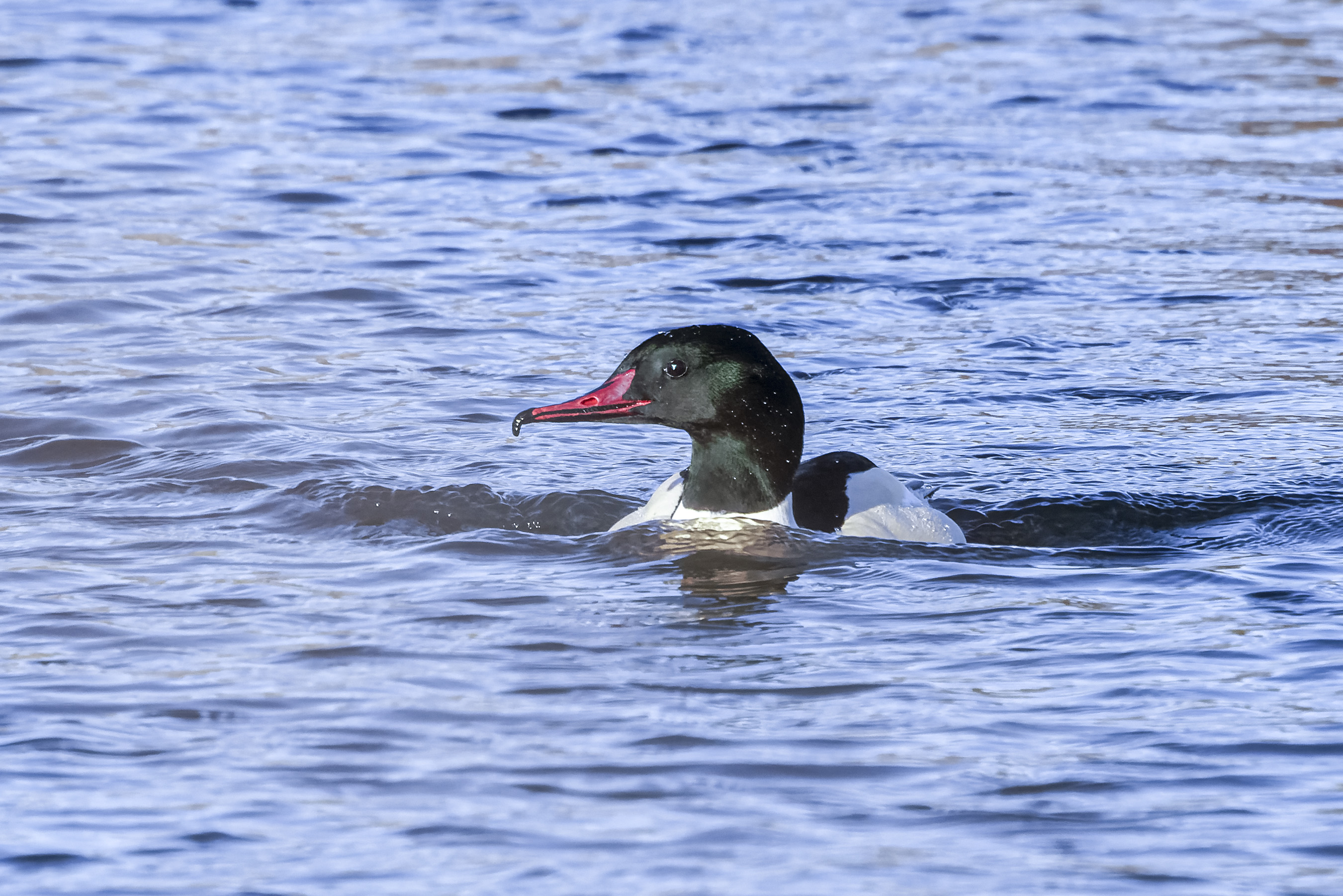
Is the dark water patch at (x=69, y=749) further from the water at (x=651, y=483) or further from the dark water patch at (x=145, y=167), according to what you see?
the dark water patch at (x=145, y=167)

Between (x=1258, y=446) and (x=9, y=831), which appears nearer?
(x=9, y=831)

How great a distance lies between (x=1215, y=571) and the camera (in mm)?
6812

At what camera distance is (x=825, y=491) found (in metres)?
7.56

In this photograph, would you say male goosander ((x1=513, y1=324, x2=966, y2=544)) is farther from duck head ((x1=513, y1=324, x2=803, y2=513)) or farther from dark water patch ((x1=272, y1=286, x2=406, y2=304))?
dark water patch ((x1=272, y1=286, x2=406, y2=304))

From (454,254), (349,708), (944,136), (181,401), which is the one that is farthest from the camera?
(944,136)

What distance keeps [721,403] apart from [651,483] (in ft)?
4.65

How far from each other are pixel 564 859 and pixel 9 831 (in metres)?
1.30

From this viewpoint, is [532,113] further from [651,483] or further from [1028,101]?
[651,483]

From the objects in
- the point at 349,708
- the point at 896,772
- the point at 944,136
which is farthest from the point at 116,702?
the point at 944,136

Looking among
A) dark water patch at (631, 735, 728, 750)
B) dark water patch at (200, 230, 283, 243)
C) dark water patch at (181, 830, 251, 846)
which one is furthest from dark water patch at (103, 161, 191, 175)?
dark water patch at (181, 830, 251, 846)

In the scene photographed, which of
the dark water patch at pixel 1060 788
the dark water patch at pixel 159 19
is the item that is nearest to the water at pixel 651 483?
the dark water patch at pixel 1060 788

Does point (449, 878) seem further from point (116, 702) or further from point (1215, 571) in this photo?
point (1215, 571)

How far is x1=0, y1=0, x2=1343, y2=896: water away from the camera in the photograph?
459 centimetres

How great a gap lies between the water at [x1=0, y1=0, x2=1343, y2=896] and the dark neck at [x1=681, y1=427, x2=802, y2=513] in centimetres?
24
